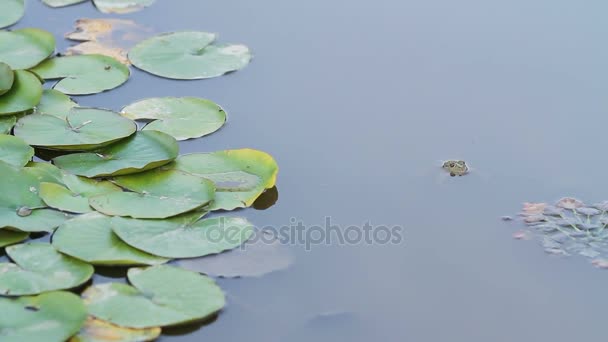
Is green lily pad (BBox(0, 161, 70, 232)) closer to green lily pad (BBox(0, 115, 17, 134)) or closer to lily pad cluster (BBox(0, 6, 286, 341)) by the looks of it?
lily pad cluster (BBox(0, 6, 286, 341))

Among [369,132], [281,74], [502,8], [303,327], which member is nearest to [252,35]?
[281,74]

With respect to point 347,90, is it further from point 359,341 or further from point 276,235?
point 359,341

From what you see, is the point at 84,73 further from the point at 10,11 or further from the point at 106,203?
the point at 106,203

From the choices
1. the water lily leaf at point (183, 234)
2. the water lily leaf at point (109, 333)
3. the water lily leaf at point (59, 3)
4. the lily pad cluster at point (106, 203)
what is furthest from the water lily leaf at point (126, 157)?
the water lily leaf at point (59, 3)

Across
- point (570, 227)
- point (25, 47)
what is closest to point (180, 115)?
point (25, 47)

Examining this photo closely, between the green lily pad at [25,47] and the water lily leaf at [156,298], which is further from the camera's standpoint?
the green lily pad at [25,47]

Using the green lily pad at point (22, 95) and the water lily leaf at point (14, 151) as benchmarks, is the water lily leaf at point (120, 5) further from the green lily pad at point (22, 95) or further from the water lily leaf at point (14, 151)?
the water lily leaf at point (14, 151)
